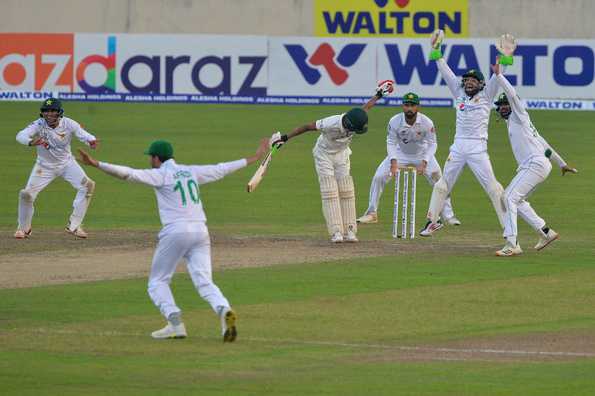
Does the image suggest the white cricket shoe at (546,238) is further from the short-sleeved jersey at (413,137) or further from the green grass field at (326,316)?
the short-sleeved jersey at (413,137)

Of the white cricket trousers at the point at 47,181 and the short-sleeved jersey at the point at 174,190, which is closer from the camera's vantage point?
the short-sleeved jersey at the point at 174,190

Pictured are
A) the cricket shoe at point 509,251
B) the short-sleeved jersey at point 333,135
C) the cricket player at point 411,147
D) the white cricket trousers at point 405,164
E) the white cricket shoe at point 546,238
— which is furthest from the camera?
the white cricket trousers at point 405,164

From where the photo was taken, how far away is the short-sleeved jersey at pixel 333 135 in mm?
20078

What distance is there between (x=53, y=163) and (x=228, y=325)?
8.37 m

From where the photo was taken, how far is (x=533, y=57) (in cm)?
4194

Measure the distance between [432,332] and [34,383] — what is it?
4.14m

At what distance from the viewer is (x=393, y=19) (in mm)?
44531

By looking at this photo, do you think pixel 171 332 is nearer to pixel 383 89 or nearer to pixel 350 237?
pixel 350 237

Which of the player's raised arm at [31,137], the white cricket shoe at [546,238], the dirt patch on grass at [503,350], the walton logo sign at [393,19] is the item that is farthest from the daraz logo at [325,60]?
the dirt patch on grass at [503,350]

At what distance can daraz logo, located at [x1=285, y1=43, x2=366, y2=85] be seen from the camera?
139 feet

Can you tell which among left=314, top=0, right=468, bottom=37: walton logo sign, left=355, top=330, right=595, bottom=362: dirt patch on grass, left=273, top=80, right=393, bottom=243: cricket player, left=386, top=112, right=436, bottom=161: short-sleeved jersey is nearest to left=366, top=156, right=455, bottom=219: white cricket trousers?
left=386, top=112, right=436, bottom=161: short-sleeved jersey

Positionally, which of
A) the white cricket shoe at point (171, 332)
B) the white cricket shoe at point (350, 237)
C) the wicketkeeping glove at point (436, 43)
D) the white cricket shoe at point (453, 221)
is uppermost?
the wicketkeeping glove at point (436, 43)

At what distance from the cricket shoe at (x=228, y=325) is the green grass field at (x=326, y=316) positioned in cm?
9

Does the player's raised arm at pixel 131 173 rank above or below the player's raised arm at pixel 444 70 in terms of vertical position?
below
